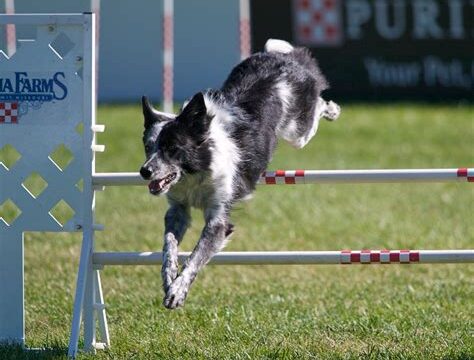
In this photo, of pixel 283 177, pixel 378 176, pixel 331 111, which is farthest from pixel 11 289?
pixel 331 111

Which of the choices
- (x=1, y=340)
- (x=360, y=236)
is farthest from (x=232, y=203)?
(x=360, y=236)

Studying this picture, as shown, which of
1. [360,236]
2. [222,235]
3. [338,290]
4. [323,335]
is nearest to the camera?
[222,235]

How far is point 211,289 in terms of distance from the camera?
7758 mm

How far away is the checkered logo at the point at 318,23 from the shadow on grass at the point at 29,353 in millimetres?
13427

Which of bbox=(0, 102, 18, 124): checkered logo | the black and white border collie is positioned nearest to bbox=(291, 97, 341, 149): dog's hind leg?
the black and white border collie

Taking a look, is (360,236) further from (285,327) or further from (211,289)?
(285,327)

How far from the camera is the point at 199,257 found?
18.1 ft

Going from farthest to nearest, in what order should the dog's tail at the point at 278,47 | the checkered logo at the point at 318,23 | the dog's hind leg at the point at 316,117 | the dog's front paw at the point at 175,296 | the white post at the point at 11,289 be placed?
the checkered logo at the point at 318,23 → the dog's tail at the point at 278,47 → the dog's hind leg at the point at 316,117 → the white post at the point at 11,289 → the dog's front paw at the point at 175,296

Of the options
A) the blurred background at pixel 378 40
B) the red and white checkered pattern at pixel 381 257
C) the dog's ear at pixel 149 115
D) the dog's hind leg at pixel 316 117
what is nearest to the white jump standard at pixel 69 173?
the red and white checkered pattern at pixel 381 257

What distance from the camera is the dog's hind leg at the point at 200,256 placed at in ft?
17.1

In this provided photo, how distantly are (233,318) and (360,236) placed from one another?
329cm

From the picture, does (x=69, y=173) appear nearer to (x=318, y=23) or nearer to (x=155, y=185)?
(x=155, y=185)

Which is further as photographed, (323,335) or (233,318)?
(233,318)

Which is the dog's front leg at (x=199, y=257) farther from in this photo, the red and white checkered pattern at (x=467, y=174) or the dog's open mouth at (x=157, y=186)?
the red and white checkered pattern at (x=467, y=174)
